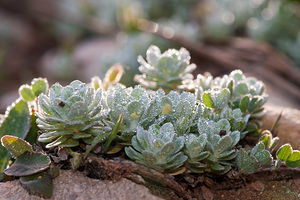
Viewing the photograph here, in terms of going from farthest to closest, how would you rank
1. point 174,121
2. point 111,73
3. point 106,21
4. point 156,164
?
point 106,21
point 111,73
point 174,121
point 156,164

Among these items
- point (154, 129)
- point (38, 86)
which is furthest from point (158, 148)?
point (38, 86)

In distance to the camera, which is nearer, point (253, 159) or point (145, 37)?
point (253, 159)

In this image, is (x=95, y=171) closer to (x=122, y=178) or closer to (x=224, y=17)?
(x=122, y=178)

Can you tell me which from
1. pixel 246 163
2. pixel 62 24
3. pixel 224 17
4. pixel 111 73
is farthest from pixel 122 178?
Answer: pixel 62 24

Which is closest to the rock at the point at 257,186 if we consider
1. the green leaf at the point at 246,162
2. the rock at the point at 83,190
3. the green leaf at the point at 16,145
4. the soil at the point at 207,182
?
→ the soil at the point at 207,182

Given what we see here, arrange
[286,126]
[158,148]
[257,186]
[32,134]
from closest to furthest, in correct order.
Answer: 1. [158,148]
2. [257,186]
3. [32,134]
4. [286,126]

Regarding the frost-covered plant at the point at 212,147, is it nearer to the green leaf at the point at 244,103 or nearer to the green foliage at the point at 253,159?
the green foliage at the point at 253,159

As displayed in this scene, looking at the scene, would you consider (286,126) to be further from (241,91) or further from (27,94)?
(27,94)
